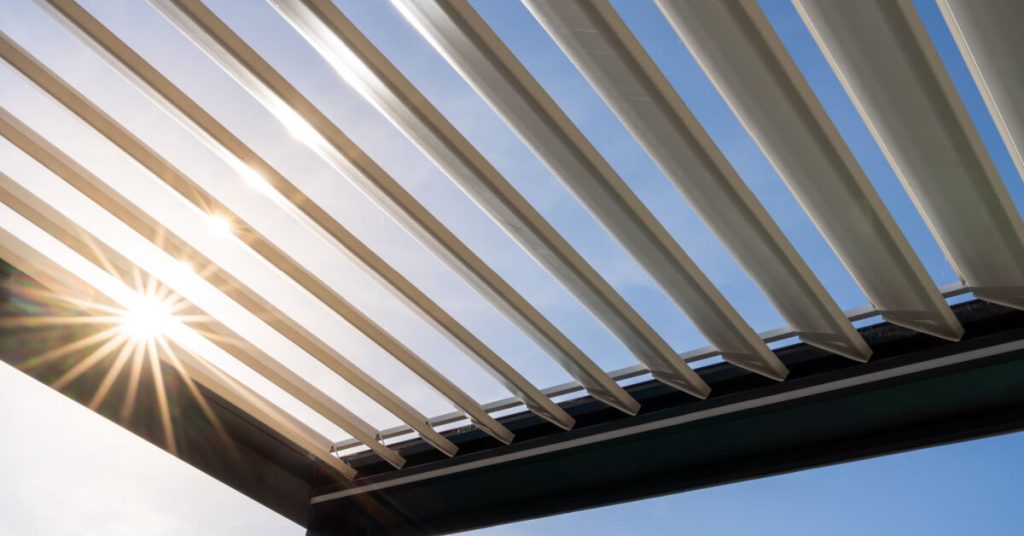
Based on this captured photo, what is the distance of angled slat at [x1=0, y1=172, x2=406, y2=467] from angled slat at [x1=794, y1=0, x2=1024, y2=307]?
3245 mm

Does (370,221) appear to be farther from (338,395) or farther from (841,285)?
(841,285)

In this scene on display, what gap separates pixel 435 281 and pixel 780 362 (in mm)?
1841

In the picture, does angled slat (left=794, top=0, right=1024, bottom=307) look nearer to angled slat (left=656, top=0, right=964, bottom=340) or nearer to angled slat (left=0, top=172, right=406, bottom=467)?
angled slat (left=656, top=0, right=964, bottom=340)

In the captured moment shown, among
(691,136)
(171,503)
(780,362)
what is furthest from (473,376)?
(171,503)

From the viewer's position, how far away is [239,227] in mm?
3807

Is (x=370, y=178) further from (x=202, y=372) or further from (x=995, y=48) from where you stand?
(x=995, y=48)

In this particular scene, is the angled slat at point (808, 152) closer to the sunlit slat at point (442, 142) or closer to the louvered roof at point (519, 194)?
the louvered roof at point (519, 194)

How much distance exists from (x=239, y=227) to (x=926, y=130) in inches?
119

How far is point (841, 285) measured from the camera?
382cm

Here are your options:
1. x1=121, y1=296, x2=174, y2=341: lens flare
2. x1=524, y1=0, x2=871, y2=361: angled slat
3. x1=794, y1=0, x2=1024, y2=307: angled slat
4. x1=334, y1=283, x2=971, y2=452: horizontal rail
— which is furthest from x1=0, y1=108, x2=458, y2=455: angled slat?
x1=794, y1=0, x2=1024, y2=307: angled slat

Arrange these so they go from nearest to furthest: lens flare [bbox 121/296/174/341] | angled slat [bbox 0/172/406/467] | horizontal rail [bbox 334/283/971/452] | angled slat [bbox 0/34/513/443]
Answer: angled slat [bbox 0/34/513/443] < angled slat [bbox 0/172/406/467] < horizontal rail [bbox 334/283/971/452] < lens flare [bbox 121/296/174/341]

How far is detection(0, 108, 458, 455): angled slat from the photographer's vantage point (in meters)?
3.52

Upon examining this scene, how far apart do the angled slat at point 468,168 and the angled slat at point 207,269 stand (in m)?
1.36

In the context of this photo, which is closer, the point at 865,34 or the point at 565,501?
the point at 865,34
